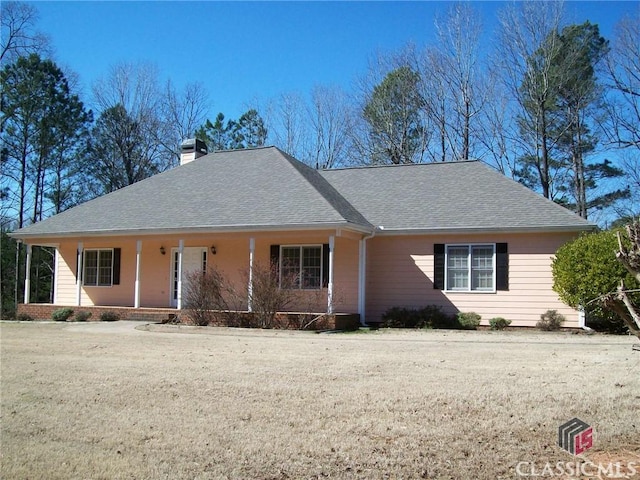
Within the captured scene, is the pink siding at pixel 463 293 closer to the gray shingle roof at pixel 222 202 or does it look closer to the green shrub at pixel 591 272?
the green shrub at pixel 591 272

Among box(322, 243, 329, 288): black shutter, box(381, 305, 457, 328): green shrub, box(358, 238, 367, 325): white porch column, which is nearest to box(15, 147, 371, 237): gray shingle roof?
box(358, 238, 367, 325): white porch column

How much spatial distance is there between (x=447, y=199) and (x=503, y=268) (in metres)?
3.24

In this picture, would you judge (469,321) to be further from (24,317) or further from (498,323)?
(24,317)

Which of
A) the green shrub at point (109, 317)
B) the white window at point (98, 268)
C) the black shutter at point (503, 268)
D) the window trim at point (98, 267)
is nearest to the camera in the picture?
the black shutter at point (503, 268)

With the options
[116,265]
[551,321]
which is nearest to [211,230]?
[116,265]

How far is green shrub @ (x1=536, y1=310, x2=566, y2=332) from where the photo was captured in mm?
16812

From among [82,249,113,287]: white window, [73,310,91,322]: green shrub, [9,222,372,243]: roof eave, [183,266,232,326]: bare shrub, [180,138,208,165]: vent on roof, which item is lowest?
[73,310,91,322]: green shrub

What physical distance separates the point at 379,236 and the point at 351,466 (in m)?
14.3

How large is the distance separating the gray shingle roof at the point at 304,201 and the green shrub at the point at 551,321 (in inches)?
94.7

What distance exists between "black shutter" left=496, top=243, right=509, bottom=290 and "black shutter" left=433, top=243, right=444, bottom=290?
1610 millimetres

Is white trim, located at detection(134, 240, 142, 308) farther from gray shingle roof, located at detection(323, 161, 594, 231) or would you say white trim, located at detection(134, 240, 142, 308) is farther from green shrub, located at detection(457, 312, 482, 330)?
green shrub, located at detection(457, 312, 482, 330)

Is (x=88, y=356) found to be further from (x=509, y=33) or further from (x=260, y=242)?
(x=509, y=33)

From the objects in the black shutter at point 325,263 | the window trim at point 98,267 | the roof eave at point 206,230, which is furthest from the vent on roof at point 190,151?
the black shutter at point 325,263

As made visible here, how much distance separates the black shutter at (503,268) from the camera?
57.8 feet
